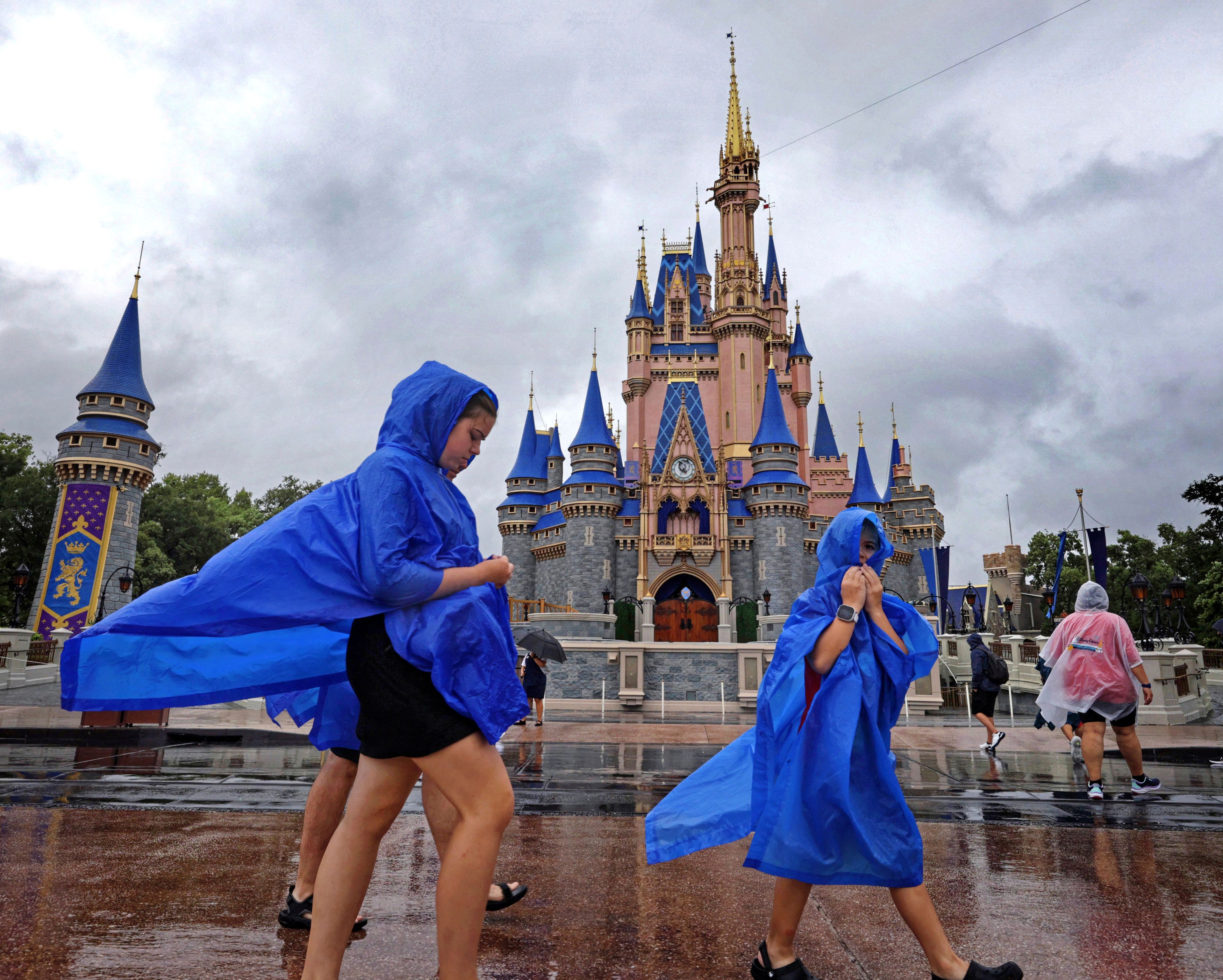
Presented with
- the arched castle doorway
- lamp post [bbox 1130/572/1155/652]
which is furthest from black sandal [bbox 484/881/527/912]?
the arched castle doorway

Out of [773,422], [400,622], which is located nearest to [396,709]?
[400,622]

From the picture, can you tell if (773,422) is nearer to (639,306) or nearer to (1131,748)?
(639,306)

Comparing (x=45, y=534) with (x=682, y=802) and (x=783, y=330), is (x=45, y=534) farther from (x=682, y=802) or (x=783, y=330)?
(x=682, y=802)

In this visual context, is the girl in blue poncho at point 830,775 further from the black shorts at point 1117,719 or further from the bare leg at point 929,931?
the black shorts at point 1117,719

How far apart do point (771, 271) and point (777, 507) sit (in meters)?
20.4

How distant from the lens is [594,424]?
45188 millimetres

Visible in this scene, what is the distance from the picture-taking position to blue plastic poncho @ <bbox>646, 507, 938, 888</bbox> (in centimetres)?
256

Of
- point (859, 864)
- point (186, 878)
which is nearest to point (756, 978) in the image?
point (859, 864)

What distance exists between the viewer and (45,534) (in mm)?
41312

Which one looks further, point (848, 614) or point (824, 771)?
point (848, 614)

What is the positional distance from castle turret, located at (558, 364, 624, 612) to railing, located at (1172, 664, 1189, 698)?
28.4m

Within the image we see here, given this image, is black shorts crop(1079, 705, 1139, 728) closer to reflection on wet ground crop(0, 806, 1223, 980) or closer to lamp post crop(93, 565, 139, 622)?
reflection on wet ground crop(0, 806, 1223, 980)

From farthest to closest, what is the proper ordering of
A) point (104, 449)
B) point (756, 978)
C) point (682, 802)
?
point (104, 449) < point (682, 802) < point (756, 978)

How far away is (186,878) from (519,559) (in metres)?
45.0
